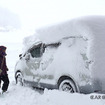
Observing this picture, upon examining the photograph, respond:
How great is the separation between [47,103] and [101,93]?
4.51 ft

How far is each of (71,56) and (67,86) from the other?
834 millimetres

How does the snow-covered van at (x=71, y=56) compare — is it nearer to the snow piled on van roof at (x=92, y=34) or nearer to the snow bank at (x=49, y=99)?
the snow piled on van roof at (x=92, y=34)

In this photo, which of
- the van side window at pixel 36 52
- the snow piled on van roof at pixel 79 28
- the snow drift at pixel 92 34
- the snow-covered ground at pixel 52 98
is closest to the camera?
the snow-covered ground at pixel 52 98

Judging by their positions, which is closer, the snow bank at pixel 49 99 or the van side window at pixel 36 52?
the snow bank at pixel 49 99

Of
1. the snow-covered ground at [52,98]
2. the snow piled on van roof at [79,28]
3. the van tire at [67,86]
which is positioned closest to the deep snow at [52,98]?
the snow-covered ground at [52,98]

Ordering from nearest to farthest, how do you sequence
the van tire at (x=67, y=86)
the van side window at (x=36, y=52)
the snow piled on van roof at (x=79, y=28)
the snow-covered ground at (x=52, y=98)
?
the snow-covered ground at (x=52, y=98) < the snow piled on van roof at (x=79, y=28) < the van tire at (x=67, y=86) < the van side window at (x=36, y=52)

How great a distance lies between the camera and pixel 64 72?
5.60 metres

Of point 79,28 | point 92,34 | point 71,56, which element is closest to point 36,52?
point 71,56

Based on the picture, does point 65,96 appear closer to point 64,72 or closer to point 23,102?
point 64,72

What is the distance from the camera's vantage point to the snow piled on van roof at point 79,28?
5.29 m

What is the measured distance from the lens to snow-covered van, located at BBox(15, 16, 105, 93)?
5031 millimetres

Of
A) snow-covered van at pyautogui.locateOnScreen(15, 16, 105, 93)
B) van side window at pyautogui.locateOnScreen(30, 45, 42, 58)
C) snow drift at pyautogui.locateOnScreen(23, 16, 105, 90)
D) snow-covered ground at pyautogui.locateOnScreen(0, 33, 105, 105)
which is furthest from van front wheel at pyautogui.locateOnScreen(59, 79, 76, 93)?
van side window at pyautogui.locateOnScreen(30, 45, 42, 58)

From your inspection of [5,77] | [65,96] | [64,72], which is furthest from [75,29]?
[5,77]

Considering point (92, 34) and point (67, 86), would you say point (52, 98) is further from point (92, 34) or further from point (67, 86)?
point (92, 34)
